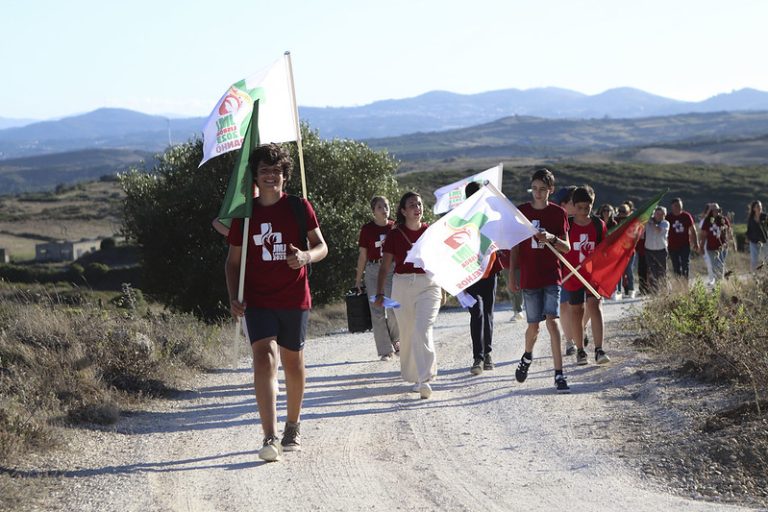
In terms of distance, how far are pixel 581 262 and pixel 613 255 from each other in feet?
1.10

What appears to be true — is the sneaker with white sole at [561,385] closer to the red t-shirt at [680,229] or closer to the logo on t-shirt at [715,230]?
the red t-shirt at [680,229]

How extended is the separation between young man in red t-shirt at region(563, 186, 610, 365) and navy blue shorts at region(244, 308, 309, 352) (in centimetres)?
430

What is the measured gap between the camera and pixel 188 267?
76.5 ft

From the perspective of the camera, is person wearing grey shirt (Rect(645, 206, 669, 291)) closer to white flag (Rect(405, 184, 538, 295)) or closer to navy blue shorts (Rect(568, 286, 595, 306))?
navy blue shorts (Rect(568, 286, 595, 306))

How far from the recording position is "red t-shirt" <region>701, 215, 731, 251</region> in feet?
65.7

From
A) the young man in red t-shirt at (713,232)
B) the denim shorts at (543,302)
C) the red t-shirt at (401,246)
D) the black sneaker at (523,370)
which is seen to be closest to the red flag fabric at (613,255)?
the denim shorts at (543,302)

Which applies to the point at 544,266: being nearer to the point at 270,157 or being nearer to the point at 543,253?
the point at 543,253

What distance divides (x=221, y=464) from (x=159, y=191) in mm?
17349

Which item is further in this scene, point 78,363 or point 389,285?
point 389,285

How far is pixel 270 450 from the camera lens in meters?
7.40

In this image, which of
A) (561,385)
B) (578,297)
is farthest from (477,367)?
(561,385)

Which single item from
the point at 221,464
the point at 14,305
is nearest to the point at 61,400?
the point at 221,464

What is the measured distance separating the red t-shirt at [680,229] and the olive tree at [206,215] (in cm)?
699

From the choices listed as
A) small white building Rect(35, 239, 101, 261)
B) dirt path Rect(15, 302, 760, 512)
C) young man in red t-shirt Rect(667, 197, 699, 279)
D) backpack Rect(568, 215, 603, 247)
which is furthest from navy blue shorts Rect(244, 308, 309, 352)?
small white building Rect(35, 239, 101, 261)
